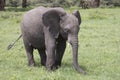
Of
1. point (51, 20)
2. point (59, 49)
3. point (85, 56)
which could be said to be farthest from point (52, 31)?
point (85, 56)

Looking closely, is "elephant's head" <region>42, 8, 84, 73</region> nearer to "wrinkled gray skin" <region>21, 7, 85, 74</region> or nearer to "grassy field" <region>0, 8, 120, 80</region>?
"wrinkled gray skin" <region>21, 7, 85, 74</region>

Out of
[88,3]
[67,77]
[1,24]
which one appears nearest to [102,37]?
[1,24]

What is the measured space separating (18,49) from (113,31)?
231 inches

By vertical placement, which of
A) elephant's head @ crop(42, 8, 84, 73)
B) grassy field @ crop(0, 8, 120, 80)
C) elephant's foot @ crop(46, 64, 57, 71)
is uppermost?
elephant's head @ crop(42, 8, 84, 73)

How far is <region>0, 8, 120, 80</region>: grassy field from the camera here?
933 cm

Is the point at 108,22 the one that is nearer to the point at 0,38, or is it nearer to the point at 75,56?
the point at 0,38

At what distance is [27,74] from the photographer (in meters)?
9.47

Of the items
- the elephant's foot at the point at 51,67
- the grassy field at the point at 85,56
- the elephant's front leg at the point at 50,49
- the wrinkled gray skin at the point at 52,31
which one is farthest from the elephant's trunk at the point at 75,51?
the elephant's foot at the point at 51,67

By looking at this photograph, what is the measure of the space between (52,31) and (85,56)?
314cm

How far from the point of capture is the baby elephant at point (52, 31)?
369 inches

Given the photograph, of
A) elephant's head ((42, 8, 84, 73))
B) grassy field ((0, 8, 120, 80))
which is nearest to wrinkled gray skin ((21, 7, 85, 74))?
elephant's head ((42, 8, 84, 73))

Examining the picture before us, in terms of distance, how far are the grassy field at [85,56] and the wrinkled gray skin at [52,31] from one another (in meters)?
0.38

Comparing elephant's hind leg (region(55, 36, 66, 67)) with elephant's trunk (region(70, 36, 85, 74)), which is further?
elephant's hind leg (region(55, 36, 66, 67))

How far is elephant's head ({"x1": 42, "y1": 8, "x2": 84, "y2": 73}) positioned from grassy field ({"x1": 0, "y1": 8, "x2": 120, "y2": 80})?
79 centimetres
